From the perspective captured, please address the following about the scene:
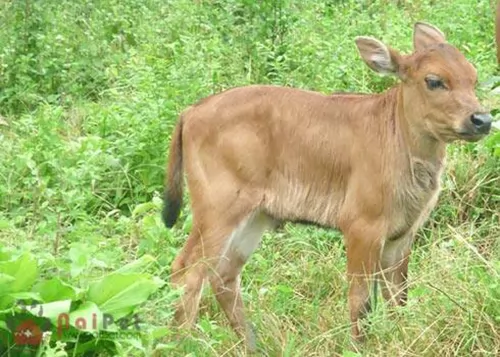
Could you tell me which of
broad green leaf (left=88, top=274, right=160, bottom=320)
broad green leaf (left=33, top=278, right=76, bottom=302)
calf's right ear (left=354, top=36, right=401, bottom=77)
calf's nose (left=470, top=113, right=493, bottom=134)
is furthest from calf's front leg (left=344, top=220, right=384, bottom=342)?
broad green leaf (left=33, top=278, right=76, bottom=302)

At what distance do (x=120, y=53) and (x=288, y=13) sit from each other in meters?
1.62

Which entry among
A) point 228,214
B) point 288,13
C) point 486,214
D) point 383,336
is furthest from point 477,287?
point 288,13

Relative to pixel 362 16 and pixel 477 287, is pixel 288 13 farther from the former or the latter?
pixel 477 287

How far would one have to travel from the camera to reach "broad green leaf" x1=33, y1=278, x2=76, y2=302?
616 cm

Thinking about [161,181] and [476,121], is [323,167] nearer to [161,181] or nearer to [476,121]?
[476,121]

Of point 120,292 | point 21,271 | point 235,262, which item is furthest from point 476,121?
point 21,271

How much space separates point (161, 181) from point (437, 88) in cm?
280

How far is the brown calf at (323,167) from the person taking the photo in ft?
24.4

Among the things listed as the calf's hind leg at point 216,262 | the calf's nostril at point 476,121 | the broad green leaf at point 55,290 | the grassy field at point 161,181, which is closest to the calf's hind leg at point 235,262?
the calf's hind leg at point 216,262

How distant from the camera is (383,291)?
7.62 m

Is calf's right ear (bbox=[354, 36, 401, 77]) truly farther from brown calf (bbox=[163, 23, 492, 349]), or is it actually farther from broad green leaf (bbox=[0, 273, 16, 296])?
broad green leaf (bbox=[0, 273, 16, 296])

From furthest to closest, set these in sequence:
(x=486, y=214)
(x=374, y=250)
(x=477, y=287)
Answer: (x=486, y=214) → (x=374, y=250) → (x=477, y=287)

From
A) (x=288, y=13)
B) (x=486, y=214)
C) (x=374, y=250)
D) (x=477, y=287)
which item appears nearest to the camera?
(x=477, y=287)

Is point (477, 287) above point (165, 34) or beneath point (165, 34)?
above
